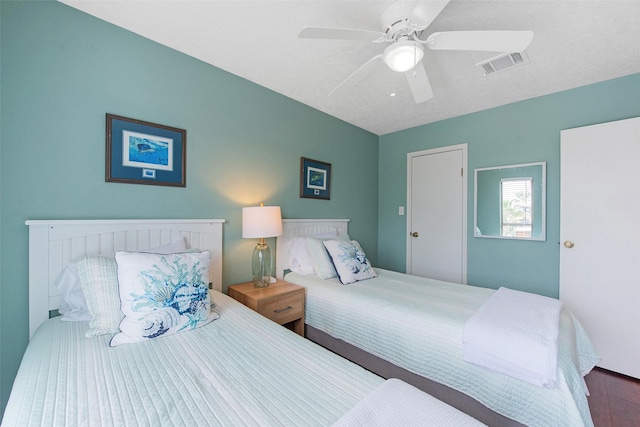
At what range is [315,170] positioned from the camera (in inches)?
115

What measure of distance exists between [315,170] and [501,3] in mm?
1930

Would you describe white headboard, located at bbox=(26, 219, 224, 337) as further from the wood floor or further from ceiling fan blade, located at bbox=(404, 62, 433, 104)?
the wood floor

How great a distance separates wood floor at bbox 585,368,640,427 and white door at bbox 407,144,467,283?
1.25 meters

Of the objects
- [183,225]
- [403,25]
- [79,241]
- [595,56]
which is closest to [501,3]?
[403,25]

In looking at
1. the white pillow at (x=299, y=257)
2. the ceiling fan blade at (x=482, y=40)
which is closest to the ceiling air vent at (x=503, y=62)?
the ceiling fan blade at (x=482, y=40)

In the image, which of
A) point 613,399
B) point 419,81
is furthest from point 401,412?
point 613,399

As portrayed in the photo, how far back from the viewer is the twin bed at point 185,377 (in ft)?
2.45

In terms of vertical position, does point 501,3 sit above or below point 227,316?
above

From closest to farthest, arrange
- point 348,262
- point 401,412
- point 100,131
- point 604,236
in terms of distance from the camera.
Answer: point 401,412 < point 100,131 < point 604,236 < point 348,262

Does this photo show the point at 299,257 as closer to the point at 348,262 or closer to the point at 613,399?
the point at 348,262

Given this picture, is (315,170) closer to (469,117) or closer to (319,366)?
(469,117)

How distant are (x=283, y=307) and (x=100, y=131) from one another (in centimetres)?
167

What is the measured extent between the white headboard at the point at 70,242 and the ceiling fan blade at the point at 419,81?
1.85m

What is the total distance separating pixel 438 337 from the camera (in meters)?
1.46
